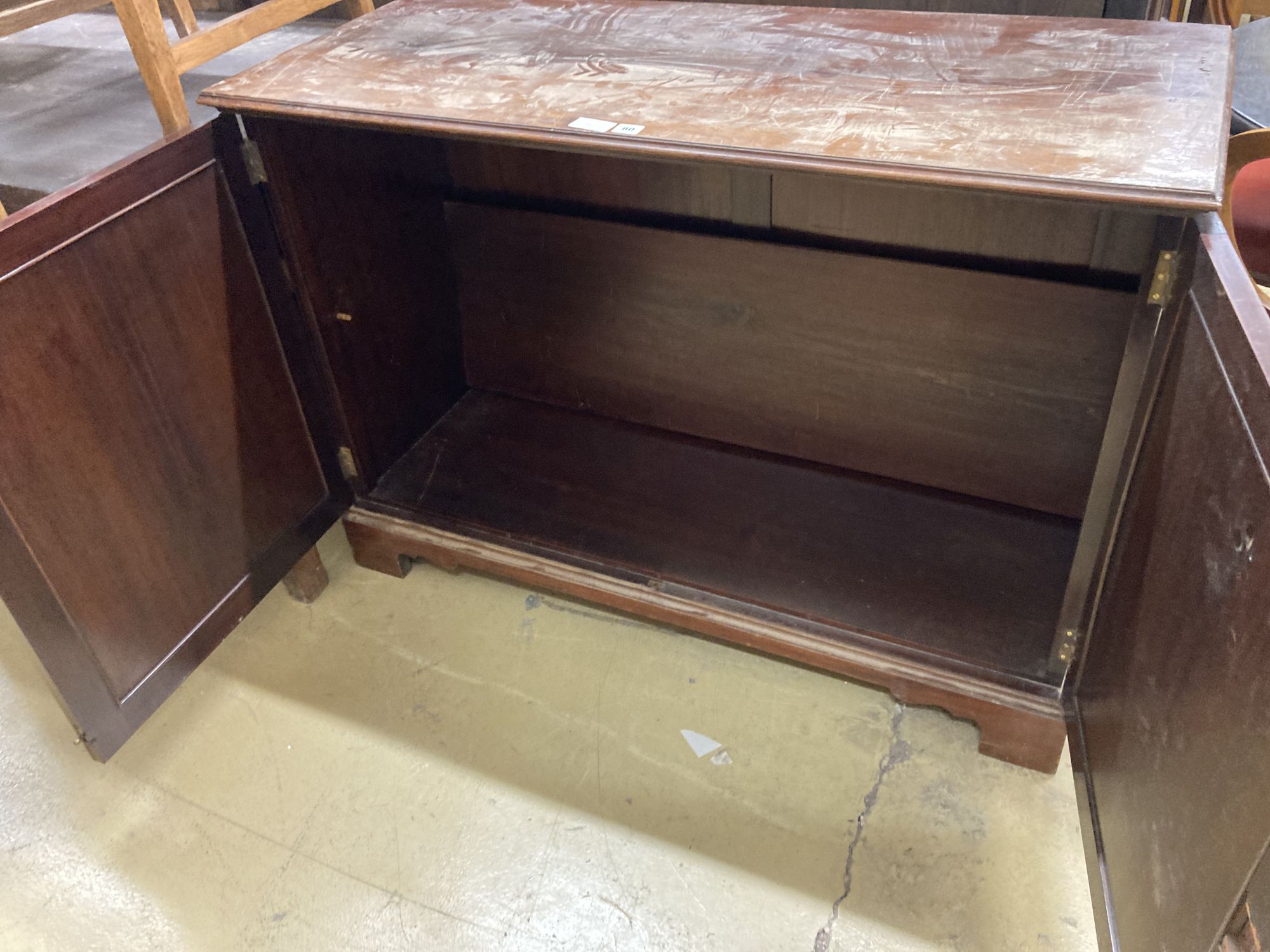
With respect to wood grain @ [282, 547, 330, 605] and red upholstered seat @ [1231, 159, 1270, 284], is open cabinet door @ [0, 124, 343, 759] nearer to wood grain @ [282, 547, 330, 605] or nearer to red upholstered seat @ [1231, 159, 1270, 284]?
wood grain @ [282, 547, 330, 605]

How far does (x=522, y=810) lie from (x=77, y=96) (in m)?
1.54

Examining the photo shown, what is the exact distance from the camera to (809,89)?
1188 millimetres

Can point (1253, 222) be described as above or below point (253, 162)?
below

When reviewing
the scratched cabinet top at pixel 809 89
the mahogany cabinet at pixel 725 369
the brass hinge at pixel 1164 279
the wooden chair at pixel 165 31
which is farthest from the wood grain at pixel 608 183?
the brass hinge at pixel 1164 279

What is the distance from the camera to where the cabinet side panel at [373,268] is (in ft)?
4.84

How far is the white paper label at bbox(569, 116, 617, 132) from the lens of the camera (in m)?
1.11

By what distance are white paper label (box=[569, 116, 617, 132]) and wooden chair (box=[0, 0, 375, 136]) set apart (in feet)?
2.13

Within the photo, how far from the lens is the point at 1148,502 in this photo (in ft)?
3.33

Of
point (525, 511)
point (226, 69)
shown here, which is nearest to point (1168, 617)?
point (525, 511)

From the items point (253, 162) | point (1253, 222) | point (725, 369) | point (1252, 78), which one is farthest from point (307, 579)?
point (1252, 78)

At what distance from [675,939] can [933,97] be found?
44.5 inches

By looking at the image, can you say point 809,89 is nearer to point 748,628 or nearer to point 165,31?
point 748,628

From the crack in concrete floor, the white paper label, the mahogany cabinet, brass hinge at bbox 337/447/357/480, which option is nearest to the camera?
the mahogany cabinet

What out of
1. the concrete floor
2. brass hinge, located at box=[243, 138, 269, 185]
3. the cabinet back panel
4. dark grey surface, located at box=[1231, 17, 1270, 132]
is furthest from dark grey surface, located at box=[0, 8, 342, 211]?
dark grey surface, located at box=[1231, 17, 1270, 132]
